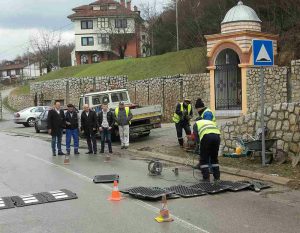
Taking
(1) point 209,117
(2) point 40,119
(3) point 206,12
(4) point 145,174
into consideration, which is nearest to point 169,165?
(4) point 145,174

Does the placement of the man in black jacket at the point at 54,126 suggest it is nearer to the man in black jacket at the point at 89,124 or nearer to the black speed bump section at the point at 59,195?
the man in black jacket at the point at 89,124

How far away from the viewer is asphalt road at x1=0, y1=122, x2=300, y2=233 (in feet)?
22.0

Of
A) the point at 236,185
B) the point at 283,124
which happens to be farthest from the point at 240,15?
the point at 236,185

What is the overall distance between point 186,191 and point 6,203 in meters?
3.47

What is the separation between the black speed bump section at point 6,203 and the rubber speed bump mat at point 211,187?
3.69 metres

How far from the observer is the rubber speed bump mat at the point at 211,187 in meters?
9.09

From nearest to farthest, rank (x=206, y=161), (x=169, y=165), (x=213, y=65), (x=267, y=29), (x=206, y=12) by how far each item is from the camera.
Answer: (x=206, y=161), (x=169, y=165), (x=213, y=65), (x=267, y=29), (x=206, y=12)

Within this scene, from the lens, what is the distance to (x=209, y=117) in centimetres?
1081

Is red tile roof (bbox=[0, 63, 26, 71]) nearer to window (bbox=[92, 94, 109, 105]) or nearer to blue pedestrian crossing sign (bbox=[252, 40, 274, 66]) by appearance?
window (bbox=[92, 94, 109, 105])

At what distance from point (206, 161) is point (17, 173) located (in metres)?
5.21

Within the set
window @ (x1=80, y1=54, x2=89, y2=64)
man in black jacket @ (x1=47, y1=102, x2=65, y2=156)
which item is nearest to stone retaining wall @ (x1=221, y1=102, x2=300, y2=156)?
man in black jacket @ (x1=47, y1=102, x2=65, y2=156)

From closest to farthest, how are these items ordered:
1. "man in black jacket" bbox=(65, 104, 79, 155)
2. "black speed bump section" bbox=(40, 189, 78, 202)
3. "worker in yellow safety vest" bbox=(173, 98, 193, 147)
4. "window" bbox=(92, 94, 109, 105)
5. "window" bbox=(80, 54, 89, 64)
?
1. "black speed bump section" bbox=(40, 189, 78, 202)
2. "worker in yellow safety vest" bbox=(173, 98, 193, 147)
3. "man in black jacket" bbox=(65, 104, 79, 155)
4. "window" bbox=(92, 94, 109, 105)
5. "window" bbox=(80, 54, 89, 64)

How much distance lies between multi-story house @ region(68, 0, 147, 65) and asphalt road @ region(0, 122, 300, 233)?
61.6 m

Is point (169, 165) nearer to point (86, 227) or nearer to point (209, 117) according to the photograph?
point (209, 117)
